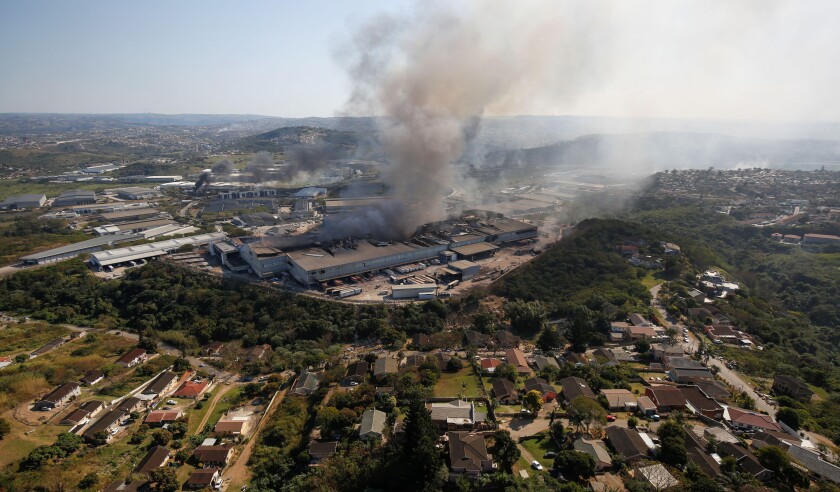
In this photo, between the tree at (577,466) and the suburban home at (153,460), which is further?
the suburban home at (153,460)

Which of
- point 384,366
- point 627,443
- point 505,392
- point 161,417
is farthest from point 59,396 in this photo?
point 627,443

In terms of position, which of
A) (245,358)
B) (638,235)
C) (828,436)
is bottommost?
(245,358)

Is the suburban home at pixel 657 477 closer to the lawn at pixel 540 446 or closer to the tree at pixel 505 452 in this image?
the lawn at pixel 540 446

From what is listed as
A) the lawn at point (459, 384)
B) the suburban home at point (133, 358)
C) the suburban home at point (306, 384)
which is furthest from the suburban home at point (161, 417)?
the lawn at point (459, 384)

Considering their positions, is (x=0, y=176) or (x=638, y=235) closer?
(x=638, y=235)

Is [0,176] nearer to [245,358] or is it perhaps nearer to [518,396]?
[245,358]

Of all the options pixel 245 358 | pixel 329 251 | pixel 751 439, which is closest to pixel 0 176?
pixel 329 251

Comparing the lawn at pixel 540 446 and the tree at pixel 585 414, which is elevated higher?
the tree at pixel 585 414
